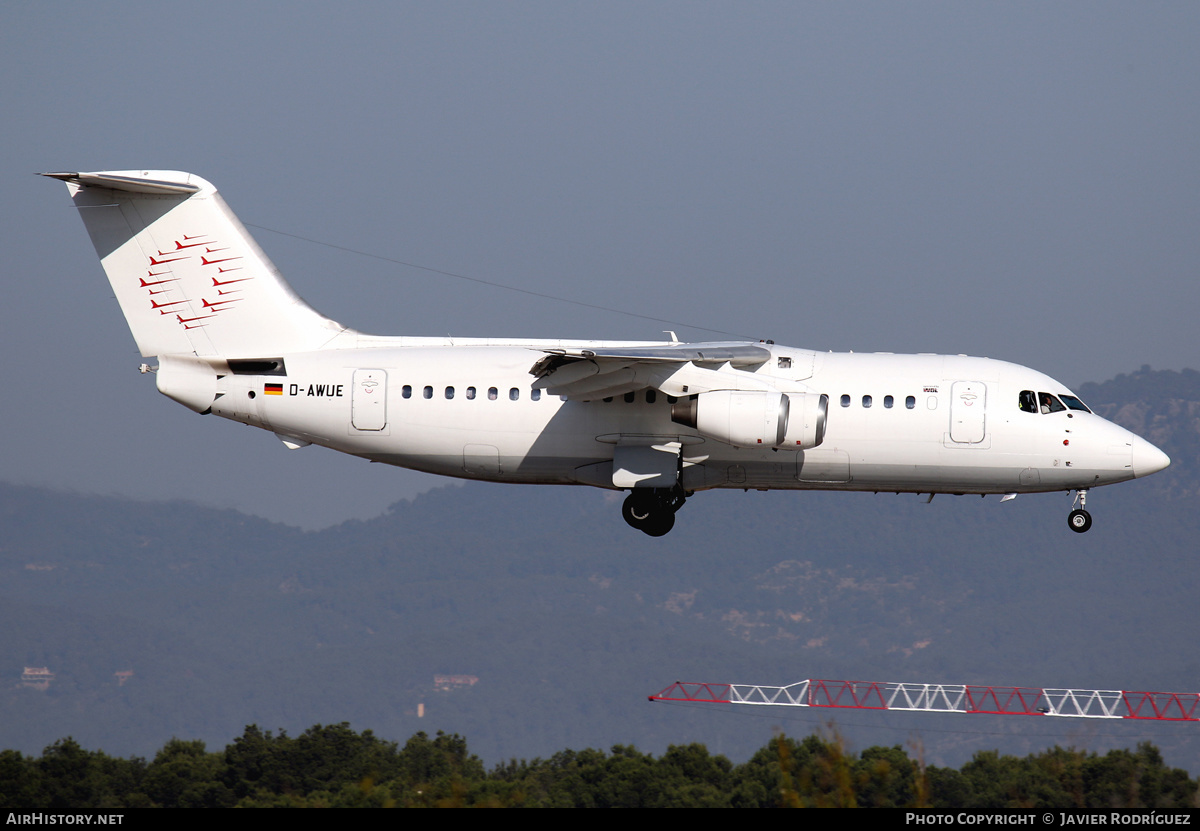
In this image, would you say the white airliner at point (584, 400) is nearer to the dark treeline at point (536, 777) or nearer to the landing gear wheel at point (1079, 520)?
the landing gear wheel at point (1079, 520)

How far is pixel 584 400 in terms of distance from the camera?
23.5m

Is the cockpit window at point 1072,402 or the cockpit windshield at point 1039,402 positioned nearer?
the cockpit windshield at point 1039,402

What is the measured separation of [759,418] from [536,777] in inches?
1647

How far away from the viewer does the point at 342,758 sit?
187 feet

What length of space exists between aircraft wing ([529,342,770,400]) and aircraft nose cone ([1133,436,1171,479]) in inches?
252

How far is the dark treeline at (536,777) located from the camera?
51.1m

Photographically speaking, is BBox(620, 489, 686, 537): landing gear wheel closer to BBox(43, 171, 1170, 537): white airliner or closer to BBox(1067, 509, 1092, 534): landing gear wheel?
BBox(43, 171, 1170, 537): white airliner

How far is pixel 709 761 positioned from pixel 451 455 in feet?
121

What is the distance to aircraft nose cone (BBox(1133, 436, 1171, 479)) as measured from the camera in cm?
2331

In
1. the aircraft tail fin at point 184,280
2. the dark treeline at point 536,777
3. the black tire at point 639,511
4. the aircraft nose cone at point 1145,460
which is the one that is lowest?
the dark treeline at point 536,777

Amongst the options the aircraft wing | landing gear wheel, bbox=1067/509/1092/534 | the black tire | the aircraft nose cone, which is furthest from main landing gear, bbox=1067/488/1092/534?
the black tire

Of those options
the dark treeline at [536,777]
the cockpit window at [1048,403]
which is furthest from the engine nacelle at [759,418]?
the dark treeline at [536,777]

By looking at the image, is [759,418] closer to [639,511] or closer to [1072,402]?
[639,511]

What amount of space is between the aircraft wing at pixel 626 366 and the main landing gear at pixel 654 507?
210 centimetres
